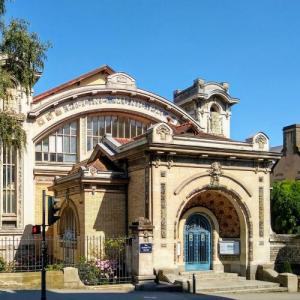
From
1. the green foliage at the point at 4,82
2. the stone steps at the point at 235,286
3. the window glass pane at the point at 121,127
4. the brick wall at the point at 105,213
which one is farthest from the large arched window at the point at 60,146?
the green foliage at the point at 4,82

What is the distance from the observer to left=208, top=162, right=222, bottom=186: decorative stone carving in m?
24.0

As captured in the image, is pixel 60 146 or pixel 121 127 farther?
pixel 121 127

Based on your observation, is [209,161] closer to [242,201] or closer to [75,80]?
[242,201]

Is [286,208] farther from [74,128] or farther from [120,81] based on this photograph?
[74,128]

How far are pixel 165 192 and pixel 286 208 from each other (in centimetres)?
1724

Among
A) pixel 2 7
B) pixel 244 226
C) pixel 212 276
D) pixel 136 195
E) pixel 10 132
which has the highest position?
pixel 2 7

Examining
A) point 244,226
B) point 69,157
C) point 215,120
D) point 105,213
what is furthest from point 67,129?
point 244,226

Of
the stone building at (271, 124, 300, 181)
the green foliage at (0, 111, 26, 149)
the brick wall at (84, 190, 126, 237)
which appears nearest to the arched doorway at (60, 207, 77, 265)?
the brick wall at (84, 190, 126, 237)

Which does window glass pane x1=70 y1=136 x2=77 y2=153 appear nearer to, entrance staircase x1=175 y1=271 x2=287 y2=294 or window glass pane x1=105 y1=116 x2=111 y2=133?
window glass pane x1=105 y1=116 x2=111 y2=133

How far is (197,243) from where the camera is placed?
25031mm

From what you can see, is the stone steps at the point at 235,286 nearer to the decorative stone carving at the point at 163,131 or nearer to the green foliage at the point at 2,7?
the decorative stone carving at the point at 163,131

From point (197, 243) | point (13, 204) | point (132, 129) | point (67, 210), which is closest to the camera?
point (197, 243)

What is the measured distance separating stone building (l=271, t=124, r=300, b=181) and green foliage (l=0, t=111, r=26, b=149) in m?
29.2

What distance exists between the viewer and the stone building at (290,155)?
45.0 m
